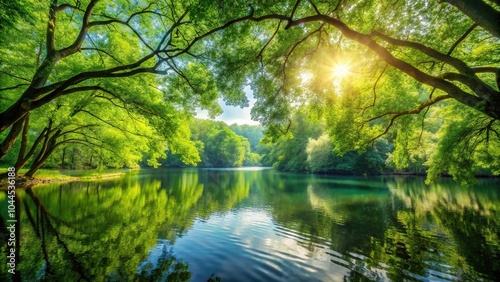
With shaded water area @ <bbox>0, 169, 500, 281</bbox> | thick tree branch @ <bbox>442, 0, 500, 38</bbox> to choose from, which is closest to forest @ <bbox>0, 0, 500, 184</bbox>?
thick tree branch @ <bbox>442, 0, 500, 38</bbox>

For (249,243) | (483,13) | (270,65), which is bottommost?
(249,243)

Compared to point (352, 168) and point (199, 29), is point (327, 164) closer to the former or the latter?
point (352, 168)

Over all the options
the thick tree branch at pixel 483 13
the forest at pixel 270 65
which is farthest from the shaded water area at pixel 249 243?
the thick tree branch at pixel 483 13

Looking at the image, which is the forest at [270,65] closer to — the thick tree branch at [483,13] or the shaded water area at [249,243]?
the thick tree branch at [483,13]

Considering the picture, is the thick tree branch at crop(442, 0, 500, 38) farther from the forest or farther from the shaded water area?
the shaded water area

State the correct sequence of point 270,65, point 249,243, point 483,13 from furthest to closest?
1. point 270,65
2. point 249,243
3. point 483,13

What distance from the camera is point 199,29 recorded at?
1004cm

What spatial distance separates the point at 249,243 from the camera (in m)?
8.79

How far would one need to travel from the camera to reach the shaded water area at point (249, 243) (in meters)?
6.20

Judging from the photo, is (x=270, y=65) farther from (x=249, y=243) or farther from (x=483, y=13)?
(x=249, y=243)

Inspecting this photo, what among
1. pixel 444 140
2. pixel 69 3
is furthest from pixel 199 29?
pixel 444 140

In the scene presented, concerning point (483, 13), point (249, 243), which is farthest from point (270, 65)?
point (249, 243)

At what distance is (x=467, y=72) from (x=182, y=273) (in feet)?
28.9

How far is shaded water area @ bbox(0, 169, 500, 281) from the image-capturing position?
20.4 feet
